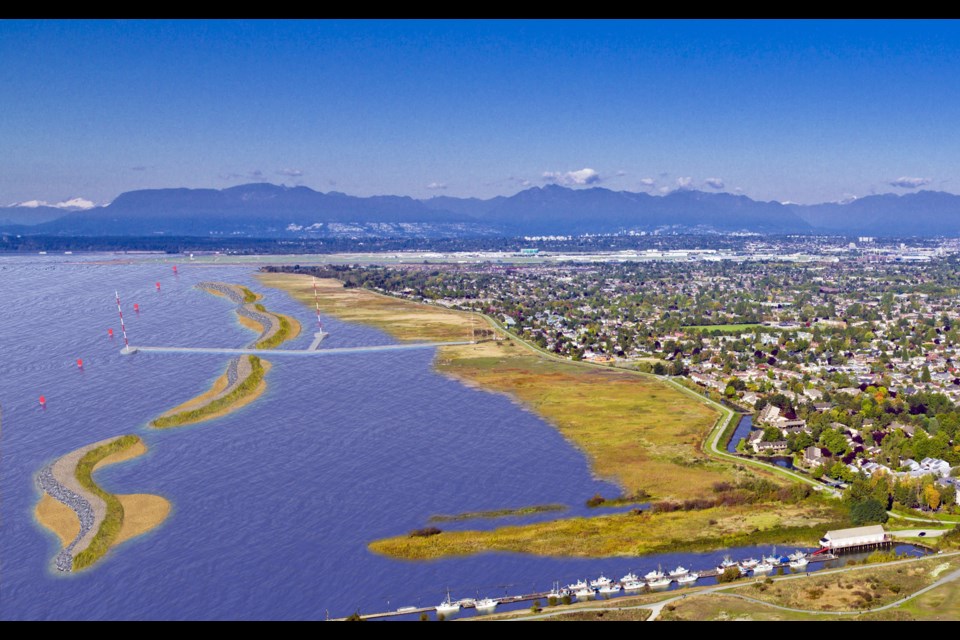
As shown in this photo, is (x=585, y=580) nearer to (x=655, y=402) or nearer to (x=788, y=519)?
(x=788, y=519)

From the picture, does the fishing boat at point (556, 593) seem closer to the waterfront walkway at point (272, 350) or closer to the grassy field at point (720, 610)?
the grassy field at point (720, 610)

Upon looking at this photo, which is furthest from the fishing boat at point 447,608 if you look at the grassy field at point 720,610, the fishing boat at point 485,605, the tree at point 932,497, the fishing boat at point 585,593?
the tree at point 932,497

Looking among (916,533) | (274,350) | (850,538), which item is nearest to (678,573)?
(850,538)

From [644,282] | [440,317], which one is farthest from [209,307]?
[644,282]

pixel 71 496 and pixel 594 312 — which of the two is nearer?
pixel 71 496
